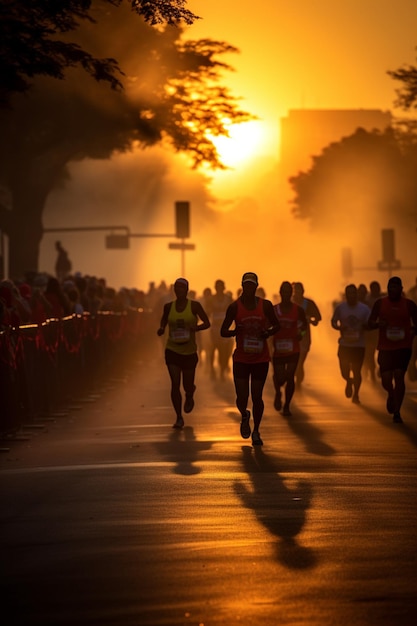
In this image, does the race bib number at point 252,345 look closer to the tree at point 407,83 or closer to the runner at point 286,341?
the runner at point 286,341

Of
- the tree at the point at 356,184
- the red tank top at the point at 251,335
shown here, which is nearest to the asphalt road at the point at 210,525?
the red tank top at the point at 251,335

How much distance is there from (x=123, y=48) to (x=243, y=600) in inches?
1375

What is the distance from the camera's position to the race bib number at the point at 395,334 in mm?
22359

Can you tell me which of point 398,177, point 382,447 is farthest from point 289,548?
point 398,177

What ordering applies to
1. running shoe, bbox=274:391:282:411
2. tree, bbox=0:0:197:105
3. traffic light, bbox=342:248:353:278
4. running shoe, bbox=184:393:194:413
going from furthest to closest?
1. traffic light, bbox=342:248:353:278
2. running shoe, bbox=274:391:282:411
3. running shoe, bbox=184:393:194:413
4. tree, bbox=0:0:197:105

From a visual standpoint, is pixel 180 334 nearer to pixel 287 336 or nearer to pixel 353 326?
pixel 287 336

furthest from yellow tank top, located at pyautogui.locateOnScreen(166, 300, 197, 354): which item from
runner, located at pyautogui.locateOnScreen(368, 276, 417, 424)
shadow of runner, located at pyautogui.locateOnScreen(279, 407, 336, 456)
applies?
runner, located at pyautogui.locateOnScreen(368, 276, 417, 424)

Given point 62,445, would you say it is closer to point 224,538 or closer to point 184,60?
point 224,538

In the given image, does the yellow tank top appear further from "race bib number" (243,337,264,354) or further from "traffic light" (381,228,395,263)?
"traffic light" (381,228,395,263)

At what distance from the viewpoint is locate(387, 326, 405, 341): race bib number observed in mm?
Answer: 22359

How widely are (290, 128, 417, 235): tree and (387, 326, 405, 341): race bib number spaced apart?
251ft

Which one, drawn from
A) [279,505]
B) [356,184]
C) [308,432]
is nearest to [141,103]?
[308,432]

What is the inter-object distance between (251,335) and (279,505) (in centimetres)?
600

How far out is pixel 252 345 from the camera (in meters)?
19.3
